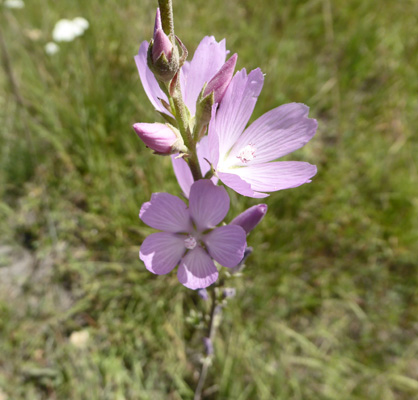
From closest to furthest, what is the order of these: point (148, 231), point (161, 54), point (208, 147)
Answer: point (161, 54) → point (208, 147) → point (148, 231)

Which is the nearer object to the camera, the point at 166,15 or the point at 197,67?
the point at 166,15

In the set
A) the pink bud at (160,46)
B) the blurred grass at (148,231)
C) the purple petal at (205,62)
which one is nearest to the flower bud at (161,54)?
the pink bud at (160,46)

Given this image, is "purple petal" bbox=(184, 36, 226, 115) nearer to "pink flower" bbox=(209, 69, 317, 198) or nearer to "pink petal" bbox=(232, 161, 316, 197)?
"pink flower" bbox=(209, 69, 317, 198)

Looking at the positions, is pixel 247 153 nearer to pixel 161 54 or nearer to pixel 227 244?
pixel 227 244

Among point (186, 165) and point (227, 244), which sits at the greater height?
point (186, 165)

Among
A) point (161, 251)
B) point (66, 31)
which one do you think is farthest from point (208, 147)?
point (66, 31)

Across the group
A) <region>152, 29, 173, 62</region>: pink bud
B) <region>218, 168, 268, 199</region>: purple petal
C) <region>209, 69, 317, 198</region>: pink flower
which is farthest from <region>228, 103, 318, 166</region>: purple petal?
<region>152, 29, 173, 62</region>: pink bud

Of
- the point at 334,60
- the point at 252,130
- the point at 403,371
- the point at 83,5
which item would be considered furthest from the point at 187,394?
the point at 83,5
